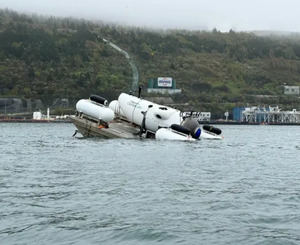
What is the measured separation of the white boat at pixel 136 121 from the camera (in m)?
57.2

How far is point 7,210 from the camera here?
22203 millimetres

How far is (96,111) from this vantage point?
5869 cm

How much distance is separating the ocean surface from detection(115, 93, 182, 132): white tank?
15.9m

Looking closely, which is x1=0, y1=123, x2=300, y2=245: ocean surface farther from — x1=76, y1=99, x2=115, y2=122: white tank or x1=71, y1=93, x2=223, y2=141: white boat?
x1=76, y1=99, x2=115, y2=122: white tank

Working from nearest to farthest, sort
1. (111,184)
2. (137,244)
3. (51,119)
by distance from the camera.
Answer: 1. (137,244)
2. (111,184)
3. (51,119)

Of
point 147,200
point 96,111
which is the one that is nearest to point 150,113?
point 96,111

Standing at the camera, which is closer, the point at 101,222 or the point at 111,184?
the point at 101,222

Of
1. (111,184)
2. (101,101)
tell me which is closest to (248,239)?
(111,184)

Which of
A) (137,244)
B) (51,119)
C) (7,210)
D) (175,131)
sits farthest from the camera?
(51,119)

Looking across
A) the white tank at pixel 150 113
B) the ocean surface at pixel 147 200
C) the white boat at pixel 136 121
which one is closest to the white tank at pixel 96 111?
the white boat at pixel 136 121

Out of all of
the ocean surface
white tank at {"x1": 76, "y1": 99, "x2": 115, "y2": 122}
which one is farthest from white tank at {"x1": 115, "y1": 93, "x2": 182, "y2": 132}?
the ocean surface

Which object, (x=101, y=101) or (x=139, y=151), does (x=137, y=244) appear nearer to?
(x=139, y=151)

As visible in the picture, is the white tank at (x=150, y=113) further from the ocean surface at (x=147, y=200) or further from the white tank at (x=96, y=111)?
the ocean surface at (x=147, y=200)

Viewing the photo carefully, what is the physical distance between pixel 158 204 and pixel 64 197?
3.59 meters
